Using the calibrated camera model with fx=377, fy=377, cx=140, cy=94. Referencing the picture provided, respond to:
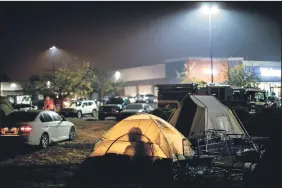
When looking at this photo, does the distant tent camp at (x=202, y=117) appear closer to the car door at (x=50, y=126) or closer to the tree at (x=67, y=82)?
the car door at (x=50, y=126)

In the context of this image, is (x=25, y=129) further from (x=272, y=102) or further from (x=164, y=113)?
(x=272, y=102)

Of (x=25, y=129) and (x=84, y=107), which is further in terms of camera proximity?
(x=84, y=107)

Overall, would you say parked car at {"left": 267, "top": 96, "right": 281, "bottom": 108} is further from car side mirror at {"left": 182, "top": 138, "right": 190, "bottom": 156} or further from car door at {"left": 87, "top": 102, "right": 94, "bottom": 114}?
car side mirror at {"left": 182, "top": 138, "right": 190, "bottom": 156}

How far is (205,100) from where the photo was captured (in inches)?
513

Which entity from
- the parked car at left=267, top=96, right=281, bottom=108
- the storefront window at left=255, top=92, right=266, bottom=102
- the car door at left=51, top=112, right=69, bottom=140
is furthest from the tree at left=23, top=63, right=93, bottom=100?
the car door at left=51, top=112, right=69, bottom=140

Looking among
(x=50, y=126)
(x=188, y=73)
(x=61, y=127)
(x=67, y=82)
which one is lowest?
(x=61, y=127)

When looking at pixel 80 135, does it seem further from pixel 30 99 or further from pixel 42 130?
pixel 30 99

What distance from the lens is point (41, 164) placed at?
35.8 feet

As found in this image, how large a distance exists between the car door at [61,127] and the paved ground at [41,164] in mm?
313

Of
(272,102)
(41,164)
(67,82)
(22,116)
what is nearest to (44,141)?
(22,116)

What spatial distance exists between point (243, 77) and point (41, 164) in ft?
91.8

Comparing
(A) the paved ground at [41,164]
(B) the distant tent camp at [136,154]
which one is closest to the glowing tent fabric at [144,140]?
(B) the distant tent camp at [136,154]

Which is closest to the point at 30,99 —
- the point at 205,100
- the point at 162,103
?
the point at 162,103

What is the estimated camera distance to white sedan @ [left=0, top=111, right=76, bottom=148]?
42.6 ft
